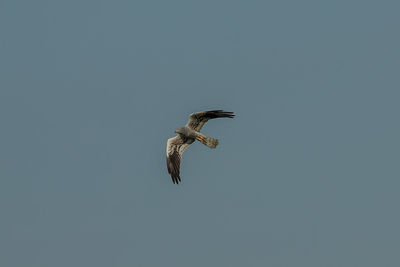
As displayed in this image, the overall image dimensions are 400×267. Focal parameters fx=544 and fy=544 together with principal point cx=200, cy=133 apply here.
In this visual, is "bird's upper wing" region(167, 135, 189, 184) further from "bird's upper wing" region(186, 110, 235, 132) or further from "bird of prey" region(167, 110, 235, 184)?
"bird's upper wing" region(186, 110, 235, 132)

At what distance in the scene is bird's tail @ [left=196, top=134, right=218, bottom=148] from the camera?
31688 millimetres

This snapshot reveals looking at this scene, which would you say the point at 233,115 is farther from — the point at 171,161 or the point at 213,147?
the point at 171,161

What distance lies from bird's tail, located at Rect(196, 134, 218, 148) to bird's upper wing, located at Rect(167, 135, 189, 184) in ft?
5.51

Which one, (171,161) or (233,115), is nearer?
(233,115)

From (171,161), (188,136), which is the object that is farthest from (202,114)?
(171,161)

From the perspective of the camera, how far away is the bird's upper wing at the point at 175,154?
3291 centimetres

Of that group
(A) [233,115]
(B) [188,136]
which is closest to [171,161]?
(B) [188,136]

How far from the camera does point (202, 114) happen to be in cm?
3155

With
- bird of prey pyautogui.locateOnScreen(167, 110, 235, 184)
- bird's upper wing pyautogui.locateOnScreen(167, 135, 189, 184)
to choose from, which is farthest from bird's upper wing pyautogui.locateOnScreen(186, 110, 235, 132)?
bird's upper wing pyautogui.locateOnScreen(167, 135, 189, 184)

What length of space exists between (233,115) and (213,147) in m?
2.62

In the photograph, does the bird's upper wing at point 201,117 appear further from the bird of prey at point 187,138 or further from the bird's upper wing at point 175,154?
the bird's upper wing at point 175,154

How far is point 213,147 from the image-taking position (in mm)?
31594

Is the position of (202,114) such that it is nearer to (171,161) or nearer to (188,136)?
(188,136)

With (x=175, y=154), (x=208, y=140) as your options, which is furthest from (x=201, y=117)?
(x=175, y=154)
